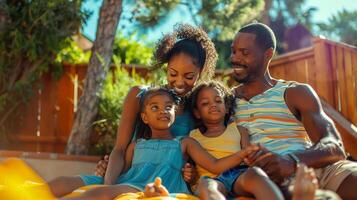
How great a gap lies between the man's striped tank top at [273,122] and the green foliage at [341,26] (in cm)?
1822

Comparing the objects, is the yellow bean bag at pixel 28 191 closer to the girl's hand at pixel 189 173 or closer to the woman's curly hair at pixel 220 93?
the girl's hand at pixel 189 173

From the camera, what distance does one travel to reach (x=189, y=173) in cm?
389

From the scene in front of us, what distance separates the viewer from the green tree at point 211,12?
9578 mm

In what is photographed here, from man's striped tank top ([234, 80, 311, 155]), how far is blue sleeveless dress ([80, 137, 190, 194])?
432 mm

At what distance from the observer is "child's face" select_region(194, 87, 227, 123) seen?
13.4 ft

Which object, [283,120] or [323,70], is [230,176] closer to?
[283,120]

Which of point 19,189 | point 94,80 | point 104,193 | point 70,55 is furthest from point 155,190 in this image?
point 70,55

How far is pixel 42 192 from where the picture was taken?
3734 mm

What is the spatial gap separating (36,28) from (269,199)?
642 centimetres

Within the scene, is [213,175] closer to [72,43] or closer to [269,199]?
[269,199]

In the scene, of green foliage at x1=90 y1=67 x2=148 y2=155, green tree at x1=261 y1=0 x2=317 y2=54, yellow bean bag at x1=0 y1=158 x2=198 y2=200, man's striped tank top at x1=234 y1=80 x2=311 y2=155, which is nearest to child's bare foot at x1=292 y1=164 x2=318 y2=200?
yellow bean bag at x1=0 y1=158 x2=198 y2=200

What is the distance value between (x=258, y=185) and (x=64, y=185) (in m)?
1.19

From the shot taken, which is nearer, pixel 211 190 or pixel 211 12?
pixel 211 190

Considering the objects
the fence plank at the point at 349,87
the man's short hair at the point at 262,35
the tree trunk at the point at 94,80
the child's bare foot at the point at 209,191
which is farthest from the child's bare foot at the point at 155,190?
the tree trunk at the point at 94,80
